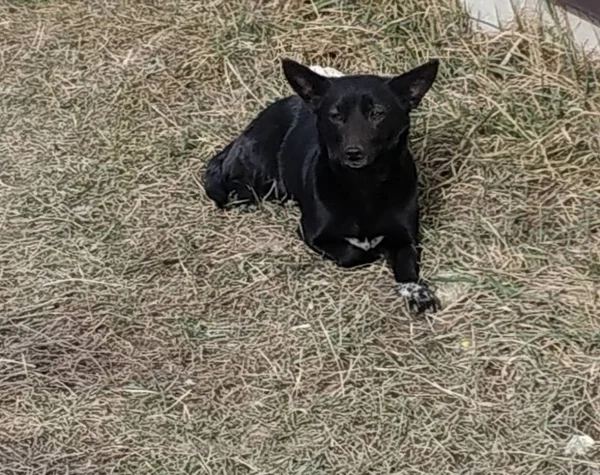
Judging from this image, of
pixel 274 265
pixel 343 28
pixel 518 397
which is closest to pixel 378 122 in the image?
pixel 274 265

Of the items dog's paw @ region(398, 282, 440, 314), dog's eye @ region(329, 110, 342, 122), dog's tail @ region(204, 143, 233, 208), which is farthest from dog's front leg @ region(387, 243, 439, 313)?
dog's tail @ region(204, 143, 233, 208)

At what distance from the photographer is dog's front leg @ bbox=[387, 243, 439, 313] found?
3.85 meters

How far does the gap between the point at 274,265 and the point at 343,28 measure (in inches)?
61.0

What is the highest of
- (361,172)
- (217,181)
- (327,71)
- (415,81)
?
(415,81)

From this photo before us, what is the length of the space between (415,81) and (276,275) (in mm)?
781

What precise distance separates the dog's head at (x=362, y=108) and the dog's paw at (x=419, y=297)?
419 mm

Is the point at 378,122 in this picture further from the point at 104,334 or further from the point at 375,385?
the point at 104,334

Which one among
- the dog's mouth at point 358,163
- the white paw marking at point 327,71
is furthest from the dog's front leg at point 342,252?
the white paw marking at point 327,71

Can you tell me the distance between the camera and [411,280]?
3.92m

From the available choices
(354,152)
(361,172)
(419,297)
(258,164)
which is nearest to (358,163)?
(354,152)

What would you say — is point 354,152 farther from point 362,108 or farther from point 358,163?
point 362,108

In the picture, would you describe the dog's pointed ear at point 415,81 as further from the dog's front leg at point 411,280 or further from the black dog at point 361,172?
the dog's front leg at point 411,280

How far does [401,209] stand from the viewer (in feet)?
13.1

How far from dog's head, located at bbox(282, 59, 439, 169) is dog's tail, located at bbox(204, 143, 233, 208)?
63 cm
